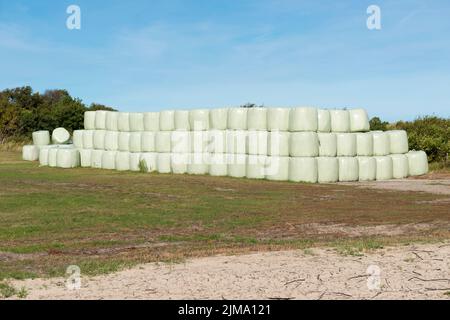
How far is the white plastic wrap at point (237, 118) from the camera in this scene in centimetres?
2620

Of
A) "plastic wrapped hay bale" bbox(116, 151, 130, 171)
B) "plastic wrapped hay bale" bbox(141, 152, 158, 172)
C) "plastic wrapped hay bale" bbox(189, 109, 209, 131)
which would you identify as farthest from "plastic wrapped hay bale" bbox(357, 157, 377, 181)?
"plastic wrapped hay bale" bbox(116, 151, 130, 171)

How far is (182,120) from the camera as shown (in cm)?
2816

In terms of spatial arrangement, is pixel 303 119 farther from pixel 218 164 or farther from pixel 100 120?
pixel 100 120

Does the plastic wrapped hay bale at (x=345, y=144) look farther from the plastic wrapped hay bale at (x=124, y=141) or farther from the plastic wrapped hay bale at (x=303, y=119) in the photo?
the plastic wrapped hay bale at (x=124, y=141)

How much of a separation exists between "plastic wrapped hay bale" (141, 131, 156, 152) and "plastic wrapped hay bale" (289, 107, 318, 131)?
753cm

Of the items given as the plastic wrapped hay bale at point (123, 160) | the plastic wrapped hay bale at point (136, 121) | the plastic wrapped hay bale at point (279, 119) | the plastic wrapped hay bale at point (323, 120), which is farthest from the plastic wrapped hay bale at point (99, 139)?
the plastic wrapped hay bale at point (323, 120)

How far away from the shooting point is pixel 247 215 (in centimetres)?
1486

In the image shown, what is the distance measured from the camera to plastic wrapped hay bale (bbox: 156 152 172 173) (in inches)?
1123

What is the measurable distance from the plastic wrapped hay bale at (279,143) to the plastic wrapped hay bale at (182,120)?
185 inches

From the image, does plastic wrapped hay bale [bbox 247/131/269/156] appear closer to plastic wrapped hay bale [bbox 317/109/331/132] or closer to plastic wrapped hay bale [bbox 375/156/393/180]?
plastic wrapped hay bale [bbox 317/109/331/132]

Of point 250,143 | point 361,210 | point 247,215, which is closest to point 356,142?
point 250,143
